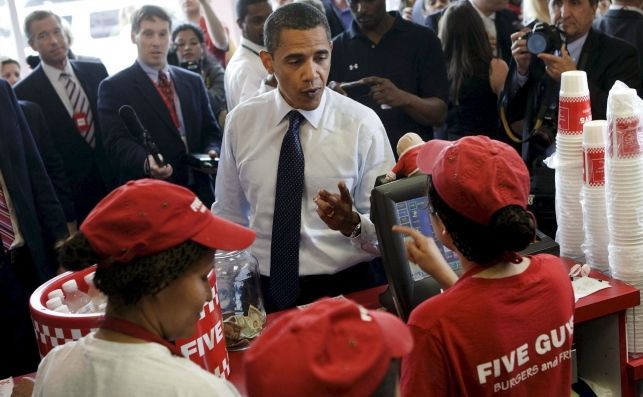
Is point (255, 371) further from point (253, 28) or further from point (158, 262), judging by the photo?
point (253, 28)

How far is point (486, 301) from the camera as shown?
1540mm

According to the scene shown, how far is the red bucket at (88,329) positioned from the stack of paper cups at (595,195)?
3.66 ft

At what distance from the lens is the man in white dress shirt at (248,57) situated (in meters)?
3.92

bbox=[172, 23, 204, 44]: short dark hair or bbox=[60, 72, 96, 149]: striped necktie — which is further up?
bbox=[172, 23, 204, 44]: short dark hair

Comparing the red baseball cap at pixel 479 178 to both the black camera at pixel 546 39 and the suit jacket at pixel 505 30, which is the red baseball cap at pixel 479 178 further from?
the suit jacket at pixel 505 30

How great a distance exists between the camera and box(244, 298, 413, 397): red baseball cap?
1051mm

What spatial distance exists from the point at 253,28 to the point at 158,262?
9.46ft

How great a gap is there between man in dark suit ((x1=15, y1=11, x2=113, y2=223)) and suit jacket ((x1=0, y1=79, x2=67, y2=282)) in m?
0.90

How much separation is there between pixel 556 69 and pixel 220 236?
2.29 metres

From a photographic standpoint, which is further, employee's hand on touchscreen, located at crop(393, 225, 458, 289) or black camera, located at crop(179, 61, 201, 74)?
black camera, located at crop(179, 61, 201, 74)

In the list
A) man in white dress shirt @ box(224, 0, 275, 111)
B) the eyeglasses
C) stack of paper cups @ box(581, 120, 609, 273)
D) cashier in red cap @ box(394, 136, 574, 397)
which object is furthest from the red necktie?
cashier in red cap @ box(394, 136, 574, 397)

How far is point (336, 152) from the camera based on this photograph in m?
2.49

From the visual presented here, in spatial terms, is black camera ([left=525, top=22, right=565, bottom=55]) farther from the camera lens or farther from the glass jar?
the glass jar

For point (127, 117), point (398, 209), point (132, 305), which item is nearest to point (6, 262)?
point (127, 117)
